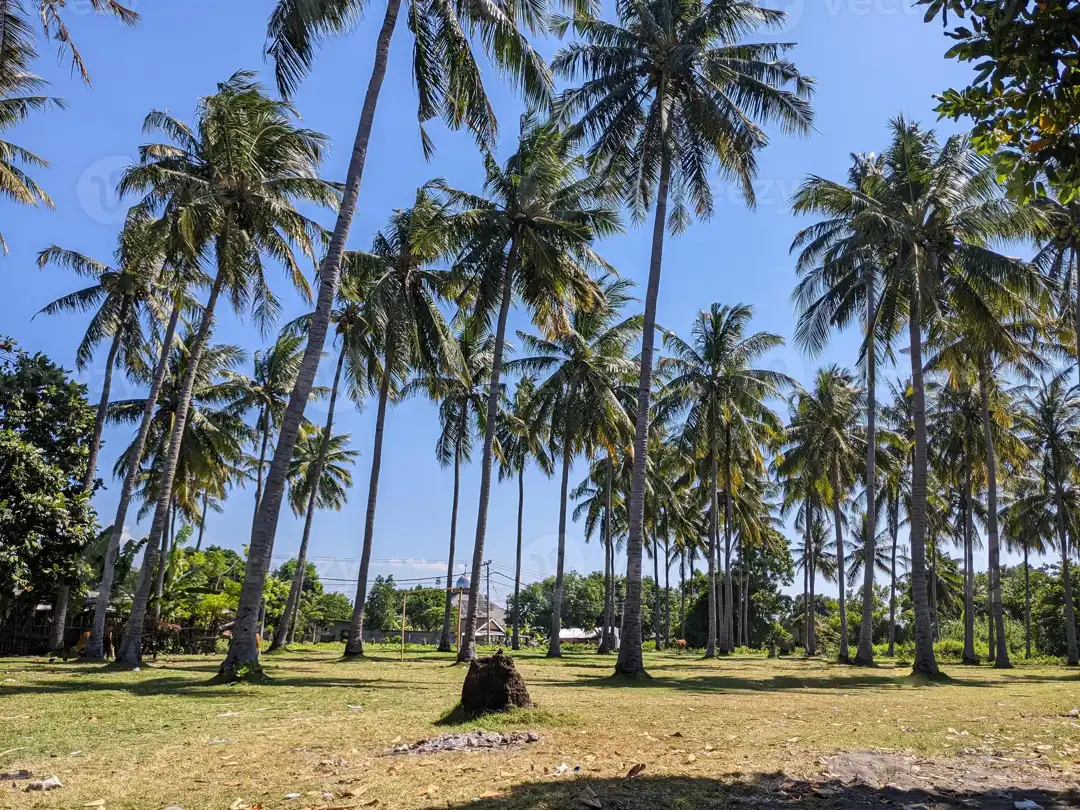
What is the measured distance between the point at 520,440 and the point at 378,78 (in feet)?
70.8

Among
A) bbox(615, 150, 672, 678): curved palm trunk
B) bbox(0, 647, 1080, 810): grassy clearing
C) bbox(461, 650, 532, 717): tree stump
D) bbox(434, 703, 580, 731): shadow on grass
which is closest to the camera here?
Result: bbox(0, 647, 1080, 810): grassy clearing

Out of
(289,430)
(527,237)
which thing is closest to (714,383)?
(527,237)

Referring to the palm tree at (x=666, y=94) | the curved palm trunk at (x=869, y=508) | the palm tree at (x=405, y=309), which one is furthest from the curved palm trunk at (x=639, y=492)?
the curved palm trunk at (x=869, y=508)

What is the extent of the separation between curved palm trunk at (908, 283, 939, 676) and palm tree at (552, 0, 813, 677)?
6.16 meters

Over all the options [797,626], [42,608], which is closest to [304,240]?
[42,608]

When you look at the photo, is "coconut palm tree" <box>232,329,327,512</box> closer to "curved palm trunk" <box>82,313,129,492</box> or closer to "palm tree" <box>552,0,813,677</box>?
"curved palm trunk" <box>82,313,129,492</box>

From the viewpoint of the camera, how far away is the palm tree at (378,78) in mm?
12836

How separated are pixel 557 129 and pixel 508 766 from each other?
55.6ft

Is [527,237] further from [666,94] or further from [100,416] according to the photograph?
[100,416]

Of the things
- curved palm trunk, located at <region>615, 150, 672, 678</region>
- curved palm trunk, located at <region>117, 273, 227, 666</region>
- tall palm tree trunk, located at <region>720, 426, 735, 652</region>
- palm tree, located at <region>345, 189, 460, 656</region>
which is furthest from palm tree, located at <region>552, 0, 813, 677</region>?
tall palm tree trunk, located at <region>720, 426, 735, 652</region>

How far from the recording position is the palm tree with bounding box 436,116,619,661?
774 inches

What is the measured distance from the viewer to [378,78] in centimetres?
1374

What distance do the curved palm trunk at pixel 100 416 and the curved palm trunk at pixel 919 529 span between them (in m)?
23.5

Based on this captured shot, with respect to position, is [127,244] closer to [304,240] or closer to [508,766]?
[304,240]
